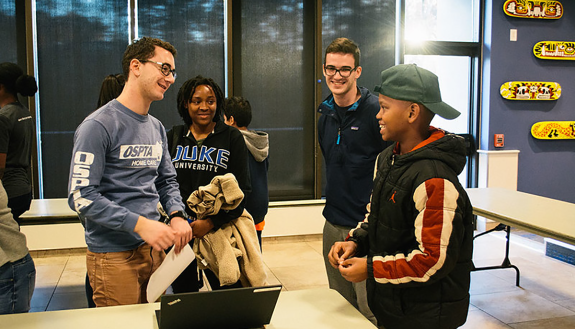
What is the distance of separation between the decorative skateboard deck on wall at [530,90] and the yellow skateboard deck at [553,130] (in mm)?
313

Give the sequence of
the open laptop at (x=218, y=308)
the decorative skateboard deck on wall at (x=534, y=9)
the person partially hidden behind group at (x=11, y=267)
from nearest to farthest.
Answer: the open laptop at (x=218, y=308) → the person partially hidden behind group at (x=11, y=267) → the decorative skateboard deck on wall at (x=534, y=9)

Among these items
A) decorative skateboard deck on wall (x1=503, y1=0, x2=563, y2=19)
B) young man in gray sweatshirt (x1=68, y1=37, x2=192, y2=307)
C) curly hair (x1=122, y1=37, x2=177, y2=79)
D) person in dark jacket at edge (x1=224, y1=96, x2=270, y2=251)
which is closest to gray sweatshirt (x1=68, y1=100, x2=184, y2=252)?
young man in gray sweatshirt (x1=68, y1=37, x2=192, y2=307)

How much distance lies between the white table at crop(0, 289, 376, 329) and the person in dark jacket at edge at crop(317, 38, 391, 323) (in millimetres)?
731

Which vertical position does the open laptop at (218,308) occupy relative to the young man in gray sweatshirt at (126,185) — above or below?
below

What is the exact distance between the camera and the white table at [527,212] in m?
2.88

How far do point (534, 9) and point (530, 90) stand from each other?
948 mm

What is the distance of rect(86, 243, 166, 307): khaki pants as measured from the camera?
1.78 meters

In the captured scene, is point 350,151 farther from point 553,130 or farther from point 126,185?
point 553,130

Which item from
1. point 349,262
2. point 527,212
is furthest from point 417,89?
point 527,212

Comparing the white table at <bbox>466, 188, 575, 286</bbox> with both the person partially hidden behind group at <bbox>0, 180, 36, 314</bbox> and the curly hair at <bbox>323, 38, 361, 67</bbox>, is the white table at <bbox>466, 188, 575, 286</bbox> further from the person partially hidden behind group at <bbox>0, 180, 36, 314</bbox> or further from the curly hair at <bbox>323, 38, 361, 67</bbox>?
the person partially hidden behind group at <bbox>0, 180, 36, 314</bbox>

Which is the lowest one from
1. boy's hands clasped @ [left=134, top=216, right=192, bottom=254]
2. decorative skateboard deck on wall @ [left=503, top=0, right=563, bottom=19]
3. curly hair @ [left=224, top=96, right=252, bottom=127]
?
boy's hands clasped @ [left=134, top=216, right=192, bottom=254]

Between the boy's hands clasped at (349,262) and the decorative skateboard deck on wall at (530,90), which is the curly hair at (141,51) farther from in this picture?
the decorative skateboard deck on wall at (530,90)

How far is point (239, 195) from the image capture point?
2.01 metres

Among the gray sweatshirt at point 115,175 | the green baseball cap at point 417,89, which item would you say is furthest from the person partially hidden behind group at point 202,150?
the green baseball cap at point 417,89
